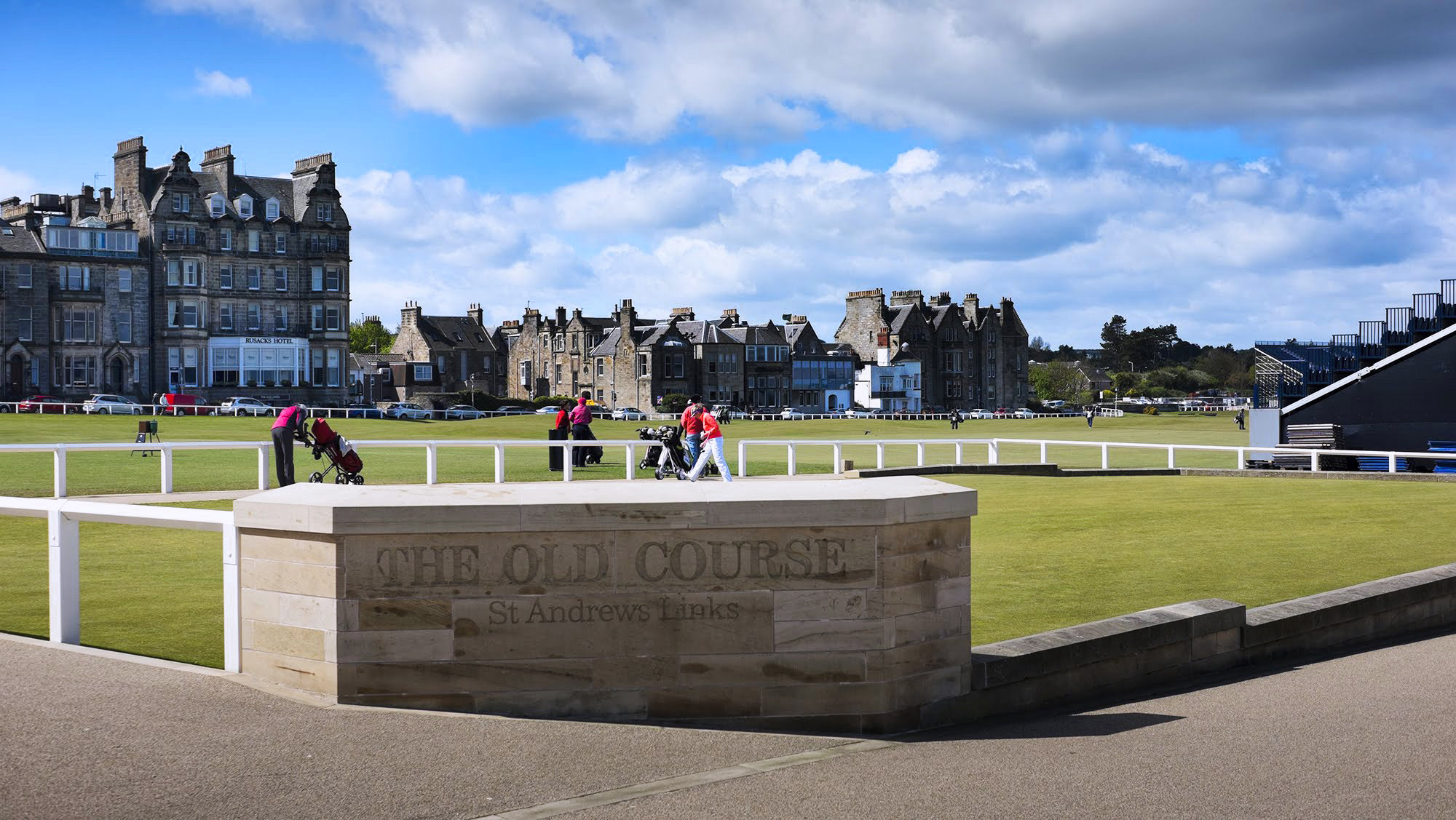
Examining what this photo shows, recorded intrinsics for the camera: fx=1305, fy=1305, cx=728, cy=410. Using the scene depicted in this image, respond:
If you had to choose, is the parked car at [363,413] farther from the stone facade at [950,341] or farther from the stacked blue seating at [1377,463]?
the stone facade at [950,341]

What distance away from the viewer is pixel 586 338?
119 meters

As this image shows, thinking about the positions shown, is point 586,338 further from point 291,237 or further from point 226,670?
point 226,670

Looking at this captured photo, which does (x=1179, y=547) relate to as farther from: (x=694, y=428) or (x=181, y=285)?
(x=181, y=285)

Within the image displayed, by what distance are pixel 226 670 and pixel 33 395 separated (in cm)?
7722

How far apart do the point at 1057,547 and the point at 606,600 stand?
931 centimetres

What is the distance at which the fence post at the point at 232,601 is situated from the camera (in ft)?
24.1

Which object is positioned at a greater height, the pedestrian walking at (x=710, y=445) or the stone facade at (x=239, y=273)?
the stone facade at (x=239, y=273)

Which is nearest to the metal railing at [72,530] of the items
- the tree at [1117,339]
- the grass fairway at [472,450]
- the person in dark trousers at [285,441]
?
the person in dark trousers at [285,441]

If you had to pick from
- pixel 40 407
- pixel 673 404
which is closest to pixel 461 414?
pixel 673 404

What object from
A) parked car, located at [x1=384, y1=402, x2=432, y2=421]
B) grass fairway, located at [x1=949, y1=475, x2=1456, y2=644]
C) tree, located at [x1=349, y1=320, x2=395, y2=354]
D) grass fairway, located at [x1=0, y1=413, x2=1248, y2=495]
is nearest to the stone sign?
grass fairway, located at [x1=949, y1=475, x2=1456, y2=644]

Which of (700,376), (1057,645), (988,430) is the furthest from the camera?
(700,376)

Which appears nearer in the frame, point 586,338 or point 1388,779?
point 1388,779

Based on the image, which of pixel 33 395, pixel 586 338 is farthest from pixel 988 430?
pixel 33 395

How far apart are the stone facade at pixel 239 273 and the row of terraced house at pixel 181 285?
90 millimetres
